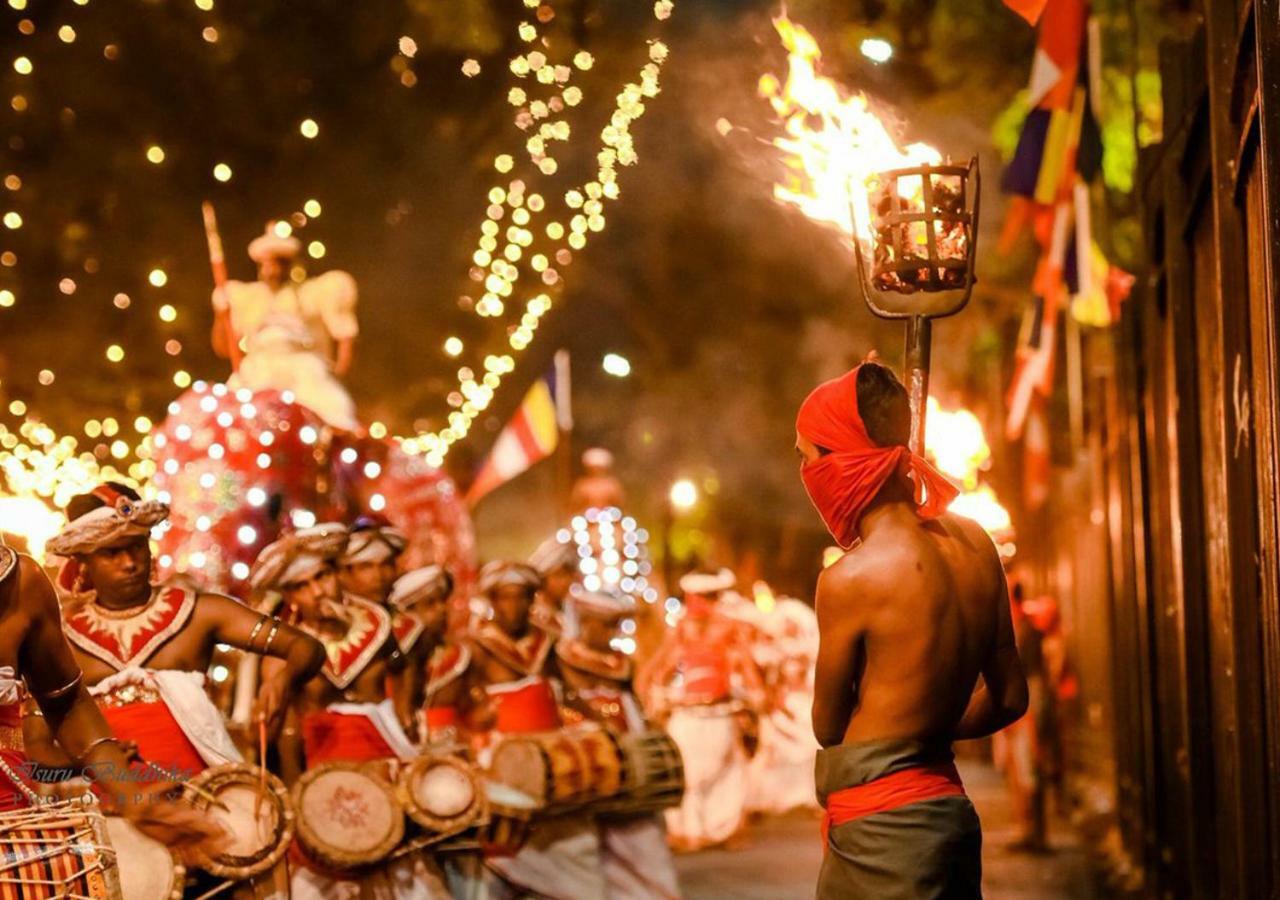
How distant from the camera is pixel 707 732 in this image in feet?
64.2

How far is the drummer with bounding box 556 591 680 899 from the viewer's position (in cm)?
1322

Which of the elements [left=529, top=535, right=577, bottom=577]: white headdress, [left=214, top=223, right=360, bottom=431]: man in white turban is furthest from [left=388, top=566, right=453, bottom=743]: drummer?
[left=214, top=223, right=360, bottom=431]: man in white turban

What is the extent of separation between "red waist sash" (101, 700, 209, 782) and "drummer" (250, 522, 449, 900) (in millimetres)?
1897

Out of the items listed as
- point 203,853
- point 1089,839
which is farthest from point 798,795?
point 203,853

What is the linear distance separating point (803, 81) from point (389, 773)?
3894 mm

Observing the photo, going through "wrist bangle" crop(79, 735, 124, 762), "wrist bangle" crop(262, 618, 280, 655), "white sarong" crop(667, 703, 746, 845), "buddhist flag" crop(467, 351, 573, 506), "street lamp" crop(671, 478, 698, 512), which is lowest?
"white sarong" crop(667, 703, 746, 845)

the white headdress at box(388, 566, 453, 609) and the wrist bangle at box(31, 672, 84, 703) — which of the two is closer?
the wrist bangle at box(31, 672, 84, 703)

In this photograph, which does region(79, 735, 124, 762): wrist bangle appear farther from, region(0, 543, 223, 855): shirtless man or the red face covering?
the red face covering

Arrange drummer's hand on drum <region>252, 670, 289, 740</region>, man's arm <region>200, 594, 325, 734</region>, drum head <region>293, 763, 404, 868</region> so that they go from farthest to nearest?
drum head <region>293, 763, 404, 868</region>, drummer's hand on drum <region>252, 670, 289, 740</region>, man's arm <region>200, 594, 325, 734</region>

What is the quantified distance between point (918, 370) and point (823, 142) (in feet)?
9.47

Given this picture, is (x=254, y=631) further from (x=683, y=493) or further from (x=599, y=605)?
(x=683, y=493)

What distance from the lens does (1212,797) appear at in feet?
37.9

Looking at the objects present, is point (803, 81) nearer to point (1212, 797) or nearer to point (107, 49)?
point (1212, 797)

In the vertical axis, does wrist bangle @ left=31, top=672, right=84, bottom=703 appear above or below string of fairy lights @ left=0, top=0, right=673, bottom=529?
below
